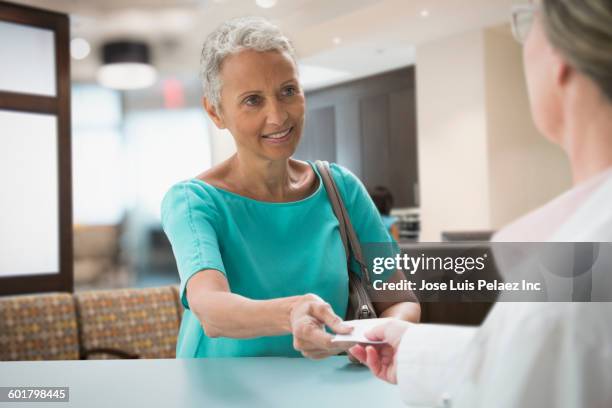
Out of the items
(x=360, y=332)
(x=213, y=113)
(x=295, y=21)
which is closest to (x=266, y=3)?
(x=295, y=21)

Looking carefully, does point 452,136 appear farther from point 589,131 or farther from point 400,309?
point 589,131

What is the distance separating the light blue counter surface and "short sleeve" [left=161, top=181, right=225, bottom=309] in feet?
0.32

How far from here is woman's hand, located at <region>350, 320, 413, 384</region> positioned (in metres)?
0.44

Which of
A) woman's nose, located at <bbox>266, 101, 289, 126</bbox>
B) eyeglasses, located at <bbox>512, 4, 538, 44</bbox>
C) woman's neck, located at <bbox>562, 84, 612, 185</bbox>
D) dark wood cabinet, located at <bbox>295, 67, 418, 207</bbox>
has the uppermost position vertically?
dark wood cabinet, located at <bbox>295, 67, 418, 207</bbox>

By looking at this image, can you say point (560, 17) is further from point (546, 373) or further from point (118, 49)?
point (118, 49)

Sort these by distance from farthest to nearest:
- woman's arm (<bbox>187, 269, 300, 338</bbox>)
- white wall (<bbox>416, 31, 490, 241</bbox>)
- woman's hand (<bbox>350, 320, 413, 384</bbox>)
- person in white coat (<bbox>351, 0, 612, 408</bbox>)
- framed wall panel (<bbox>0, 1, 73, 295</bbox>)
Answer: white wall (<bbox>416, 31, 490, 241</bbox>) < framed wall panel (<bbox>0, 1, 73, 295</bbox>) < woman's arm (<bbox>187, 269, 300, 338</bbox>) < woman's hand (<bbox>350, 320, 413, 384</bbox>) < person in white coat (<bbox>351, 0, 612, 408</bbox>)

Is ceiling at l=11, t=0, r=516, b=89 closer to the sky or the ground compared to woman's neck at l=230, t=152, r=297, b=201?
closer to the sky

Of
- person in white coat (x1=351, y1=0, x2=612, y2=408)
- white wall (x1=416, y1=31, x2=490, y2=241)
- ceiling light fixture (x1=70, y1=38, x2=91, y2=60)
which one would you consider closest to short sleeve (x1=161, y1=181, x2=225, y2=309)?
person in white coat (x1=351, y1=0, x2=612, y2=408)

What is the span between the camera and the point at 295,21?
3283 mm

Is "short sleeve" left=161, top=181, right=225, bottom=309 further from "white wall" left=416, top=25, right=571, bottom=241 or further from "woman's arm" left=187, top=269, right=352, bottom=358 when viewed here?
"white wall" left=416, top=25, right=571, bottom=241

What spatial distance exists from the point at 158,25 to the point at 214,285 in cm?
297

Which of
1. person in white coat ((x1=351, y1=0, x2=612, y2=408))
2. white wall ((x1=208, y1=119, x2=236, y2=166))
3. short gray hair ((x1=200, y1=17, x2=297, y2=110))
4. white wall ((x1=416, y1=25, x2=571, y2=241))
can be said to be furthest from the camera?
white wall ((x1=416, y1=25, x2=571, y2=241))

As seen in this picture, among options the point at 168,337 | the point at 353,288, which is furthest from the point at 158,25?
the point at 353,288

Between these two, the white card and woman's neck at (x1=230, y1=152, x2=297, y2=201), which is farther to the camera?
woman's neck at (x1=230, y1=152, x2=297, y2=201)
